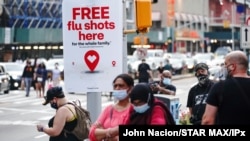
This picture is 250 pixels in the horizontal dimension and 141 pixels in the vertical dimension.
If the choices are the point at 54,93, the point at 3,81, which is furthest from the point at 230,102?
the point at 3,81

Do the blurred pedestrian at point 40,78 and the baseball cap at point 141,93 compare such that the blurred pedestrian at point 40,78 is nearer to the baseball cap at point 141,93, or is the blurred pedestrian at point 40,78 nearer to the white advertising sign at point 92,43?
the white advertising sign at point 92,43

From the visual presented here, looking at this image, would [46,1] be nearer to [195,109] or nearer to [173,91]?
[173,91]

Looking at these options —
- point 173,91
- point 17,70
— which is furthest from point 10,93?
point 173,91

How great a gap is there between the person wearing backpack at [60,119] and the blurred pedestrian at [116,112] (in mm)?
1124

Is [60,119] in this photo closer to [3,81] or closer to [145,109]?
[145,109]

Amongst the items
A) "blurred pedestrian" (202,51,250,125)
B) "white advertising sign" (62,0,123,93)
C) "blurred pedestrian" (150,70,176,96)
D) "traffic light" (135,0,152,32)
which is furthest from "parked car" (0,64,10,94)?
"blurred pedestrian" (202,51,250,125)

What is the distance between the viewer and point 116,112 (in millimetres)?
7121

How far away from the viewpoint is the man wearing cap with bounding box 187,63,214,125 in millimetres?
10166

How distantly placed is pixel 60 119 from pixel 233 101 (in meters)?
2.48

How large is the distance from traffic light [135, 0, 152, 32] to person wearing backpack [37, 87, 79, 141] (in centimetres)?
461

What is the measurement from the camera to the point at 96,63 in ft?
29.6

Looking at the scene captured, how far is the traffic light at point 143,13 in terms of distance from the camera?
41.7 feet

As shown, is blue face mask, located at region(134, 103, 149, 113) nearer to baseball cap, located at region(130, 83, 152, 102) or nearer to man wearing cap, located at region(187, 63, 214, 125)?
baseball cap, located at region(130, 83, 152, 102)

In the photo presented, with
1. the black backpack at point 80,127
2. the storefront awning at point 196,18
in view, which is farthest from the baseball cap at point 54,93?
the storefront awning at point 196,18
